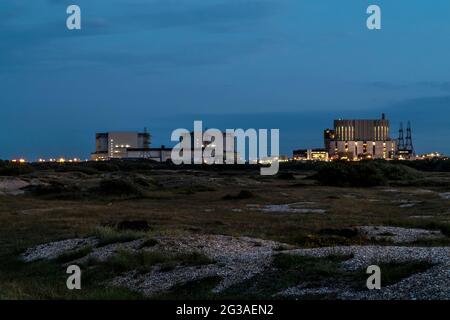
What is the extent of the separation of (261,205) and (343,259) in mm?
31543

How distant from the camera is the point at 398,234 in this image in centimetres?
2895

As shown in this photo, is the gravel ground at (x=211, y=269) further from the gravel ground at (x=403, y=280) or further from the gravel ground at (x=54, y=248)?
the gravel ground at (x=54, y=248)

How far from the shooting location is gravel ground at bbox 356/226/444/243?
90.0 ft

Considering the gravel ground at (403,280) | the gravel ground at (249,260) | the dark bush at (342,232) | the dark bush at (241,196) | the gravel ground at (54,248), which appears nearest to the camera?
the gravel ground at (403,280)

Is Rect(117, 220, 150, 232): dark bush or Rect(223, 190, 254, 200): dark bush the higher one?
Rect(117, 220, 150, 232): dark bush

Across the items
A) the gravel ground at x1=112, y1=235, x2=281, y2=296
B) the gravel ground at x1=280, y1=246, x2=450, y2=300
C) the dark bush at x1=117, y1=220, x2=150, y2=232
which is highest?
the gravel ground at x1=280, y1=246, x2=450, y2=300

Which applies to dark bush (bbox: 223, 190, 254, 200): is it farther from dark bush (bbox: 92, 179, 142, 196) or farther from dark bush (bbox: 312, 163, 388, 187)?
dark bush (bbox: 312, 163, 388, 187)

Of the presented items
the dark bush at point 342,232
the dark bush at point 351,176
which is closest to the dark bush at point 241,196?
the dark bush at point 351,176

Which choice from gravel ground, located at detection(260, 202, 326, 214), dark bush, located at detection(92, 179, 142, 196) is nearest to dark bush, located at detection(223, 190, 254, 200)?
gravel ground, located at detection(260, 202, 326, 214)

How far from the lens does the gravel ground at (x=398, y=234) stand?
27444 mm

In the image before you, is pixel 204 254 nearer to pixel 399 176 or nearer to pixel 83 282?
pixel 83 282

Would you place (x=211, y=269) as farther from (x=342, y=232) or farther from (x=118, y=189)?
(x=118, y=189)

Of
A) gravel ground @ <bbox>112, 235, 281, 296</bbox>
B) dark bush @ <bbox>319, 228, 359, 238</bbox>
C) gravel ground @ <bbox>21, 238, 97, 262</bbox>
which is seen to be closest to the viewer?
gravel ground @ <bbox>112, 235, 281, 296</bbox>
